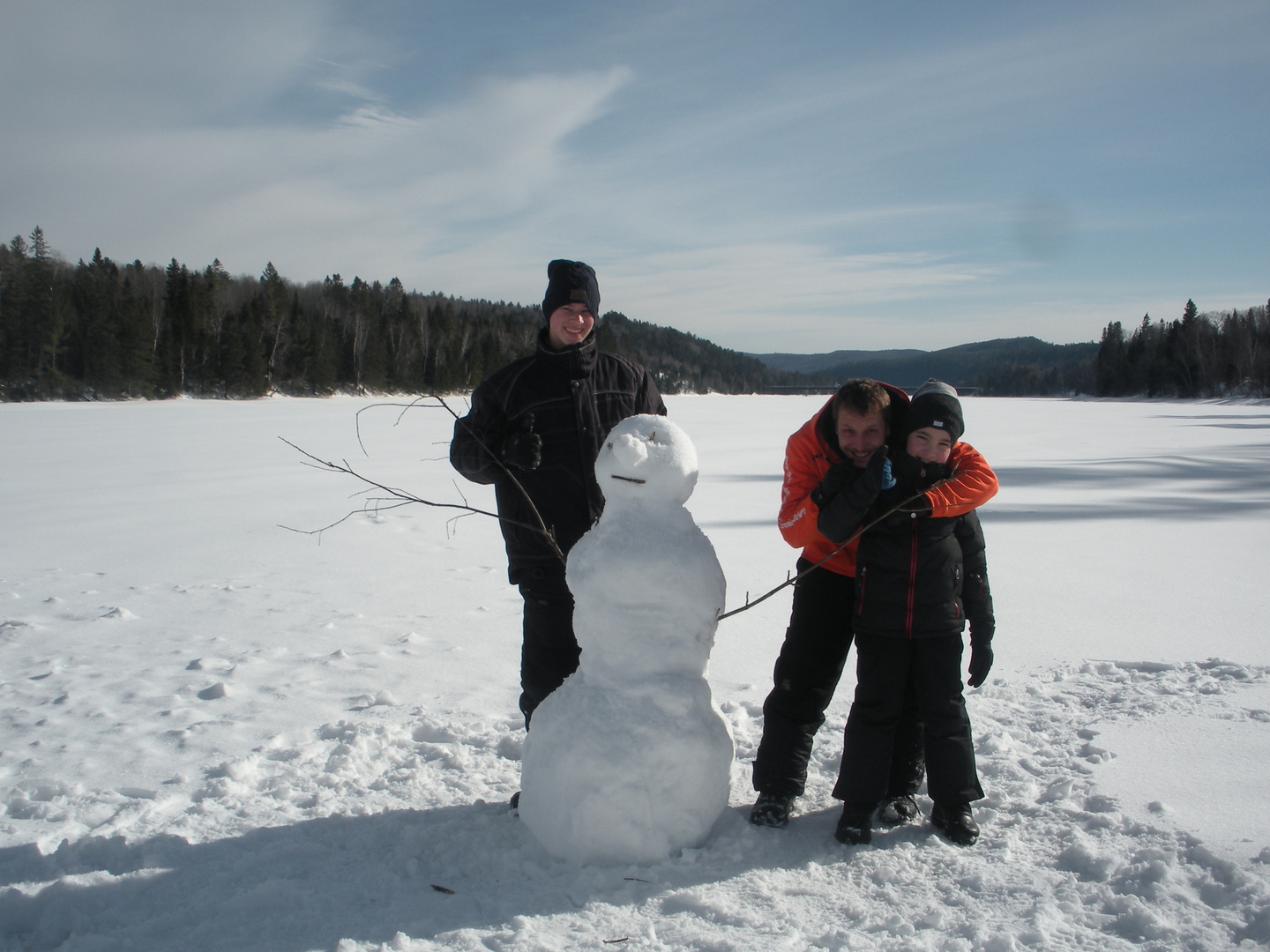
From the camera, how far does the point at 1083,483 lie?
413 inches

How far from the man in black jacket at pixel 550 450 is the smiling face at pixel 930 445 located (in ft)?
3.40

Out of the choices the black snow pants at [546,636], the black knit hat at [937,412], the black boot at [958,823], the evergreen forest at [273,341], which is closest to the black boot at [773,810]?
the black boot at [958,823]

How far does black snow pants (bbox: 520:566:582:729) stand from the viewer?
2.59m

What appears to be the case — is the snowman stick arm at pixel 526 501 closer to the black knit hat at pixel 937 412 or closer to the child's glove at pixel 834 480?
the child's glove at pixel 834 480

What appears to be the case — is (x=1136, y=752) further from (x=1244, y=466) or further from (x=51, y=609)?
(x=1244, y=466)

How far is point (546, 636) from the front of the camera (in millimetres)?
2617

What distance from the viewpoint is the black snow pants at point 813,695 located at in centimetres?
259

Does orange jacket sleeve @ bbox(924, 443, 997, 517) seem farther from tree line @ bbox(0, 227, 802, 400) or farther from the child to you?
tree line @ bbox(0, 227, 802, 400)

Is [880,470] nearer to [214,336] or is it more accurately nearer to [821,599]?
[821,599]

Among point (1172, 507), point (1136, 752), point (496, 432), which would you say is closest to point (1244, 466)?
point (1172, 507)

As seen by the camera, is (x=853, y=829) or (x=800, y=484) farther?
(x=800, y=484)

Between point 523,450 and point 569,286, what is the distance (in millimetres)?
606

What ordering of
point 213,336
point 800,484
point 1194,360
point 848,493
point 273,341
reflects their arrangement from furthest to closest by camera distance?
1. point 1194,360
2. point 273,341
3. point 213,336
4. point 800,484
5. point 848,493

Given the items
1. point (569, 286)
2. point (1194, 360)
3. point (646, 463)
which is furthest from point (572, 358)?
point (1194, 360)
